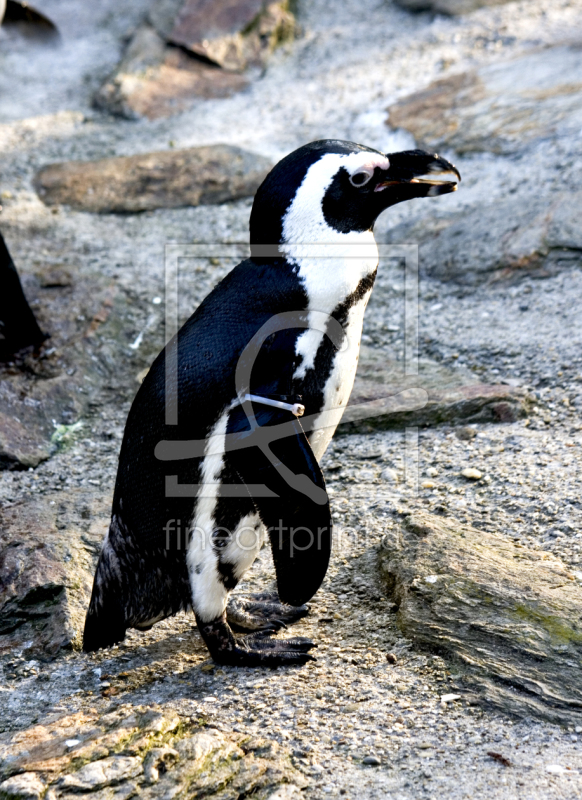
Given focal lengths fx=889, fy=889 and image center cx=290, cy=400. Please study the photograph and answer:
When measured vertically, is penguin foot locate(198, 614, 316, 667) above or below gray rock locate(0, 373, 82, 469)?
below

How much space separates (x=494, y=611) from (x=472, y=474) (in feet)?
2.53

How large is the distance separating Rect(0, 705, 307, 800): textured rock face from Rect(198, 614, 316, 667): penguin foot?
40 cm

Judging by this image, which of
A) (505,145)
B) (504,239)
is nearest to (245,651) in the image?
(504,239)

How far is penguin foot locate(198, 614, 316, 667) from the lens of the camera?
2.28 m

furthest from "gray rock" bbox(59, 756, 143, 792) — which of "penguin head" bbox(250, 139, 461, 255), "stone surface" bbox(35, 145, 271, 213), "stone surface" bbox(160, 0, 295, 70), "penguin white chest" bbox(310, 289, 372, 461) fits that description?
"stone surface" bbox(160, 0, 295, 70)

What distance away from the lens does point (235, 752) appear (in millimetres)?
1793

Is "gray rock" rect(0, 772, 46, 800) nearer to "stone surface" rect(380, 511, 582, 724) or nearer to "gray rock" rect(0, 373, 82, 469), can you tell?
"stone surface" rect(380, 511, 582, 724)

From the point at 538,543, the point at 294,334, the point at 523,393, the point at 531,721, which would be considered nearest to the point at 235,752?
the point at 531,721

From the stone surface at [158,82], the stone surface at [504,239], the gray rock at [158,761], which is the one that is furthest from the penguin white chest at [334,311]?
the stone surface at [158,82]

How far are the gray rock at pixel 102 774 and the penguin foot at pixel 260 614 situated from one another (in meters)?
0.78

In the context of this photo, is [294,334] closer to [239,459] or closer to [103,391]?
[239,459]

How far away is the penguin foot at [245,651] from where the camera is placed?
2.28 meters

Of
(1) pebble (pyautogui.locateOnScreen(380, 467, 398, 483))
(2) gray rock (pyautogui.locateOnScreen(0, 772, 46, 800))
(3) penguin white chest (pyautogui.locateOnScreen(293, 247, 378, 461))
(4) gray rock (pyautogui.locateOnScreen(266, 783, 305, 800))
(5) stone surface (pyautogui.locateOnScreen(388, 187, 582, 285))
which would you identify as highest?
(5) stone surface (pyautogui.locateOnScreen(388, 187, 582, 285))

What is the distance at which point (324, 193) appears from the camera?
84.8 inches
